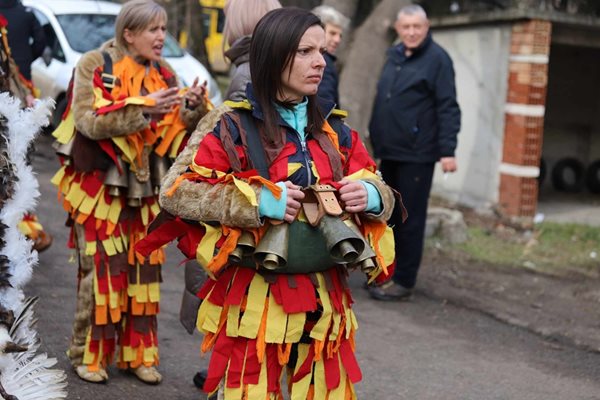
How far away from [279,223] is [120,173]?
178 cm

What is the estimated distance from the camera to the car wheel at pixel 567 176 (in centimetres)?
1305

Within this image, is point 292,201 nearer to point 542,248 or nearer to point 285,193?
point 285,193

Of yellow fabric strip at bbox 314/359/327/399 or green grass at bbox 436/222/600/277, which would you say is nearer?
yellow fabric strip at bbox 314/359/327/399

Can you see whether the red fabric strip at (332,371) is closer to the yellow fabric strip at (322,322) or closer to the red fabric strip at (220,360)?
the yellow fabric strip at (322,322)

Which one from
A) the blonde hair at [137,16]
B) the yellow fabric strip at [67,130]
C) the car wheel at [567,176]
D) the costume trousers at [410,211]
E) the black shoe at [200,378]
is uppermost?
the blonde hair at [137,16]

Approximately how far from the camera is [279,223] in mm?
3139

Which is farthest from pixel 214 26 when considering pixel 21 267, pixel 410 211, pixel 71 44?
pixel 21 267

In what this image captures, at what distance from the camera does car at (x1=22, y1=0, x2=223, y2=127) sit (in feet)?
41.5

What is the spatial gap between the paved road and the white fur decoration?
4.51ft

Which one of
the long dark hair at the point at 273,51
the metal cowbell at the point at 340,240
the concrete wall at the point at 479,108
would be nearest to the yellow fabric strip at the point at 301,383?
the metal cowbell at the point at 340,240

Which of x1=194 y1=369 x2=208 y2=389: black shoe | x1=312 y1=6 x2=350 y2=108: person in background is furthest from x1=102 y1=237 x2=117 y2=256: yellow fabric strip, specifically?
x1=312 y1=6 x2=350 y2=108: person in background

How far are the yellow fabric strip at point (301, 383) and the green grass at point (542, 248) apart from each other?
5.46 m

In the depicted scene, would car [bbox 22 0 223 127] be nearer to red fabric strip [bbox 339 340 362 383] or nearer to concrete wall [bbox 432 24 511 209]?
concrete wall [bbox 432 24 511 209]

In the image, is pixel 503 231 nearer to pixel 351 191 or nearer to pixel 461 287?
pixel 461 287
